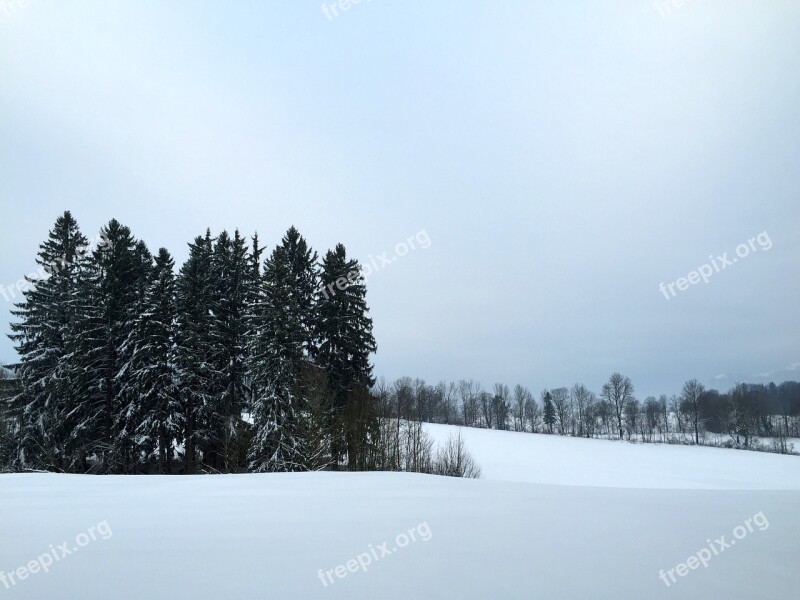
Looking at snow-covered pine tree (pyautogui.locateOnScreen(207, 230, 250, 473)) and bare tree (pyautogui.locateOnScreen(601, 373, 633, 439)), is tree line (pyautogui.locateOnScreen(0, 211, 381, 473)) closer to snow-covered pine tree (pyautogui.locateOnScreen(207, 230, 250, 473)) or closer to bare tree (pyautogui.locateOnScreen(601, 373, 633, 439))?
snow-covered pine tree (pyautogui.locateOnScreen(207, 230, 250, 473))

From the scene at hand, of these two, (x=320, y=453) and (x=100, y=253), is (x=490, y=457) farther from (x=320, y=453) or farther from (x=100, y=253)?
(x=100, y=253)

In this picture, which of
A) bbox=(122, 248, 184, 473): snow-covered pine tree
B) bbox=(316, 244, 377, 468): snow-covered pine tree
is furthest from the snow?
bbox=(122, 248, 184, 473): snow-covered pine tree

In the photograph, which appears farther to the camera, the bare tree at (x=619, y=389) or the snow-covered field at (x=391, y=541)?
the bare tree at (x=619, y=389)

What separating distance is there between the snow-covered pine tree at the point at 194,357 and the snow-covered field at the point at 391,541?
1722 cm

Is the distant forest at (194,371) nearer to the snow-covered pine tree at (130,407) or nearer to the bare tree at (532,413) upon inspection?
the snow-covered pine tree at (130,407)

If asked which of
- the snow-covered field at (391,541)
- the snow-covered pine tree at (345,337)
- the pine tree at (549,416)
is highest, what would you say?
the snow-covered pine tree at (345,337)

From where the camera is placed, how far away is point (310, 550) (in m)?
4.00

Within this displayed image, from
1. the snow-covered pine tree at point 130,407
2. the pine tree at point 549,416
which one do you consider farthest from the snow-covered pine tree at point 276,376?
the pine tree at point 549,416

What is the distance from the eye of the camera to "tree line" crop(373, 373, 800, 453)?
71.5 m

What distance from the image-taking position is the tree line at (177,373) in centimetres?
2278

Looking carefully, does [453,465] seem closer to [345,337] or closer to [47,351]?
[345,337]

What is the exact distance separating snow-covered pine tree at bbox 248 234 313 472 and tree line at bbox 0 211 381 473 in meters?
0.07

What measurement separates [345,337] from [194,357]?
356 inches

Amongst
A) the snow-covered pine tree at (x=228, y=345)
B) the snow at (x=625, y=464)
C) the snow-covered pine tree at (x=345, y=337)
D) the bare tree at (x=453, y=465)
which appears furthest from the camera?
the snow at (x=625, y=464)
